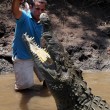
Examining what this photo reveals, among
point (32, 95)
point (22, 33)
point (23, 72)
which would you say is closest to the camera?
point (22, 33)

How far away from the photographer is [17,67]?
6.41 metres

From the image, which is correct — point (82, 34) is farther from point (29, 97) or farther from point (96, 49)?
point (29, 97)

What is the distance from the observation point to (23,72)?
642 cm

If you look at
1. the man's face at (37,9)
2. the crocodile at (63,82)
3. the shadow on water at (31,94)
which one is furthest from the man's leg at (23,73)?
the crocodile at (63,82)

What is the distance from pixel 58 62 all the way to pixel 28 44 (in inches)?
40.3

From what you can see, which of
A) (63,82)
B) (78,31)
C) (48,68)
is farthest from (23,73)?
(78,31)

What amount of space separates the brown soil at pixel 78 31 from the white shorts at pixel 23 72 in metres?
1.58

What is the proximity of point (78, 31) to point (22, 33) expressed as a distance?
13.0ft

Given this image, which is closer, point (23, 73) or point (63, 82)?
point (63, 82)

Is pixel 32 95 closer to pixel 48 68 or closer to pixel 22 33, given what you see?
pixel 22 33

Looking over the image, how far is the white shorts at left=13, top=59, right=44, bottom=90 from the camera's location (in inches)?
250

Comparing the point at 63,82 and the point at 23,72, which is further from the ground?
the point at 63,82

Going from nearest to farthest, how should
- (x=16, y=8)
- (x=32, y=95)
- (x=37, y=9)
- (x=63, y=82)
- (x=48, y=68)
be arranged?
(x=63, y=82) < (x=48, y=68) < (x=16, y=8) < (x=37, y=9) < (x=32, y=95)

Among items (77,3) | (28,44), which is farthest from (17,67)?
(77,3)
